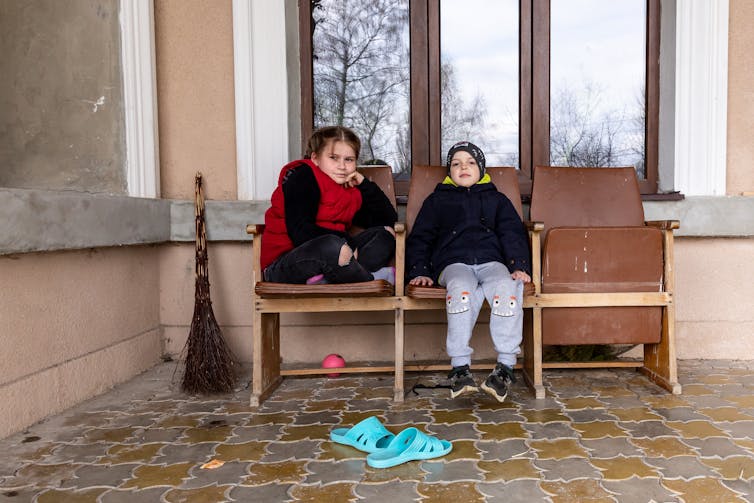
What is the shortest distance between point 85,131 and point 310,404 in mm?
1938

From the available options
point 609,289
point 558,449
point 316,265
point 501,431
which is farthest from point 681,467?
point 316,265

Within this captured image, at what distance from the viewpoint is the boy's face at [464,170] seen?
3312mm

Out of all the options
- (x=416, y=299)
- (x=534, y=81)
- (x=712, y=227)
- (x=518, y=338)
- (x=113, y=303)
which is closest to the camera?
(x=518, y=338)

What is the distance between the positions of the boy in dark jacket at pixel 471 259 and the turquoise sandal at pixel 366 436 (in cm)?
46

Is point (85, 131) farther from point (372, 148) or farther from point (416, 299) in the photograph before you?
point (416, 299)

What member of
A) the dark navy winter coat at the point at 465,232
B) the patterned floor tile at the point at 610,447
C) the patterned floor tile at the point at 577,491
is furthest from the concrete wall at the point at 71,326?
the patterned floor tile at the point at 610,447

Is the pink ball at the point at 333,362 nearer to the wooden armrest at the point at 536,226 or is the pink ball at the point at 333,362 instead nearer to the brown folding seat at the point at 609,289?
the brown folding seat at the point at 609,289

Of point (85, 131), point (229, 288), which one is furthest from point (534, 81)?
point (85, 131)

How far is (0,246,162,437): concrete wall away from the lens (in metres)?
2.55

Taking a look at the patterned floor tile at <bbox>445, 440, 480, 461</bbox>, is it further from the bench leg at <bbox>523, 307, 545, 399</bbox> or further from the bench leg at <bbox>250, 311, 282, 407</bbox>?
the bench leg at <bbox>250, 311, 282, 407</bbox>

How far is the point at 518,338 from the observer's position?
2.80 meters

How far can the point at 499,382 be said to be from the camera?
2.71 metres

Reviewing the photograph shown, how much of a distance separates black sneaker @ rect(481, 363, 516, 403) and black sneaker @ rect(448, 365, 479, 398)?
0.05 metres

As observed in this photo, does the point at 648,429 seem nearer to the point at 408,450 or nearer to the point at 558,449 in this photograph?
the point at 558,449
